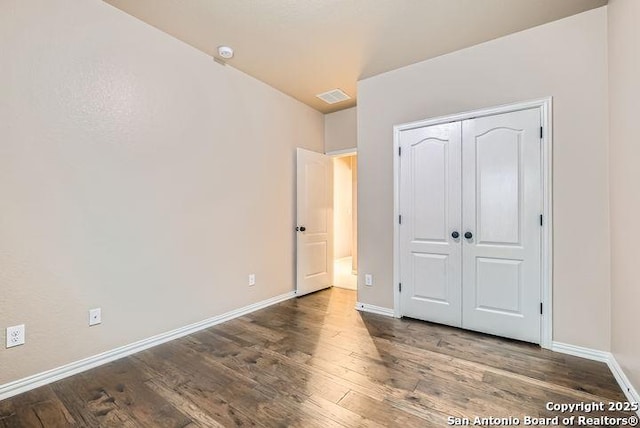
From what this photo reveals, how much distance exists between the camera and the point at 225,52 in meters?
2.90

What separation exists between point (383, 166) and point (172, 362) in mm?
2715

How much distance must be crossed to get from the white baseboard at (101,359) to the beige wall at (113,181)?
0.05 meters

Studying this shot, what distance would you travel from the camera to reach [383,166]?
10.9ft

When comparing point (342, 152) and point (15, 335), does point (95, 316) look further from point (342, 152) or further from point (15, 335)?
point (342, 152)

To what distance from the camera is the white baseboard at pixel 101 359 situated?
1.87m

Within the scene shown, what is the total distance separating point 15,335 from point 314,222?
307 cm

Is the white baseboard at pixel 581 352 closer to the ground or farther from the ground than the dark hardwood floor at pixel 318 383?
farther from the ground

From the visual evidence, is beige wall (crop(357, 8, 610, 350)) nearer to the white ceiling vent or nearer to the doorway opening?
the white ceiling vent

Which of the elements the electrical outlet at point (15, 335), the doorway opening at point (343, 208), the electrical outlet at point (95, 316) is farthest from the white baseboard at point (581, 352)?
the doorway opening at point (343, 208)

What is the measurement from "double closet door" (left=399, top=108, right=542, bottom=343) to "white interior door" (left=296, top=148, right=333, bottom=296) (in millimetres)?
1401

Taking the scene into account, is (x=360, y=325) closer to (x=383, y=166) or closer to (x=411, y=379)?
(x=411, y=379)

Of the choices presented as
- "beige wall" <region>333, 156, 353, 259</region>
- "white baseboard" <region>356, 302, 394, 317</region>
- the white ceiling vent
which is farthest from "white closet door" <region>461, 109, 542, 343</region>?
"beige wall" <region>333, 156, 353, 259</region>

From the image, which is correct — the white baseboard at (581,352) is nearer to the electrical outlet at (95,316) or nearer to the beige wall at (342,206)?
the electrical outlet at (95,316)

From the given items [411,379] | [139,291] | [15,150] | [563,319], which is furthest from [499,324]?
[15,150]
